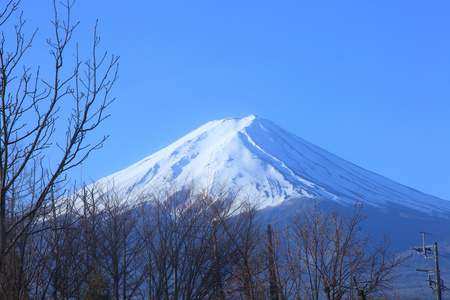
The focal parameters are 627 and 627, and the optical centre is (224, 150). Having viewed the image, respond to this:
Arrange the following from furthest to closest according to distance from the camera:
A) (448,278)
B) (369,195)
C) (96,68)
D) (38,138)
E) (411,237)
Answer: (369,195) → (411,237) → (448,278) → (96,68) → (38,138)

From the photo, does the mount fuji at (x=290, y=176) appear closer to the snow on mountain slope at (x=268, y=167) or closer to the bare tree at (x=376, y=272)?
the snow on mountain slope at (x=268, y=167)

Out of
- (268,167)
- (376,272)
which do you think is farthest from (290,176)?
(376,272)

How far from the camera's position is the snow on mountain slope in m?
87.9

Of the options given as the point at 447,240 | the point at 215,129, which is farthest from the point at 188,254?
the point at 215,129

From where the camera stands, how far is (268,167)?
306ft

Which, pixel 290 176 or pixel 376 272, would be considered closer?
pixel 376 272

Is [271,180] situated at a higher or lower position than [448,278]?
higher

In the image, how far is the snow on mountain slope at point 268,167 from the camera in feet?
289

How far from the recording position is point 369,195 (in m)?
102

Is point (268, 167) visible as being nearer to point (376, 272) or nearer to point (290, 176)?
point (290, 176)

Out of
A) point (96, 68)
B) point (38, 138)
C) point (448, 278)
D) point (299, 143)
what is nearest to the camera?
point (38, 138)

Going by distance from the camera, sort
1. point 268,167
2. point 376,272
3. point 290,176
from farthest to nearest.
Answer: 1. point 290,176
2. point 268,167
3. point 376,272

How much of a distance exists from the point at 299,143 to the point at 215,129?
14960 millimetres

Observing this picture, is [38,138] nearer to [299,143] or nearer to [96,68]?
[96,68]
